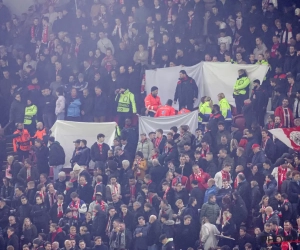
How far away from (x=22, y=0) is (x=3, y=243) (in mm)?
14345

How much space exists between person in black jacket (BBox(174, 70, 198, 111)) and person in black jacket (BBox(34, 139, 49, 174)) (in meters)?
4.45

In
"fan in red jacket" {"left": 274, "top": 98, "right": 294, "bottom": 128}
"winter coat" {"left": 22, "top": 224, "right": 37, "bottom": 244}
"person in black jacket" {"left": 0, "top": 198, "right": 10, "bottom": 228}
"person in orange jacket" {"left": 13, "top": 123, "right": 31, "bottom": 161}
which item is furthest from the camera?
"person in orange jacket" {"left": 13, "top": 123, "right": 31, "bottom": 161}

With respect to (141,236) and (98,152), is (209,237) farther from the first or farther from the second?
(98,152)

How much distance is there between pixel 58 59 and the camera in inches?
1276

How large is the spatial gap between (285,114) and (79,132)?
6215 mm

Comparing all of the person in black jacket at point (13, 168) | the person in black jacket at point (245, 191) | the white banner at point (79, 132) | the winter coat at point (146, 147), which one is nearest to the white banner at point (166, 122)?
the white banner at point (79, 132)

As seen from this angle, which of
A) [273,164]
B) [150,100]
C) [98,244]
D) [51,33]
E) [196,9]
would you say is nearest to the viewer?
[98,244]

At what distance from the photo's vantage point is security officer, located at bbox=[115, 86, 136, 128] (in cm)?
2958

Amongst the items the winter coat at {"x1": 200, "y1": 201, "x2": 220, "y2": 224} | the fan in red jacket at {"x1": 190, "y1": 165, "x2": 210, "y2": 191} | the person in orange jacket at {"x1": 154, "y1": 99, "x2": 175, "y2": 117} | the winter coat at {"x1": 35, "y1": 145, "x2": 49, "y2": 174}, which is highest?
the person in orange jacket at {"x1": 154, "y1": 99, "x2": 175, "y2": 117}

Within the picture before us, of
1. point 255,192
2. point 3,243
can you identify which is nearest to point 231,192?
point 255,192

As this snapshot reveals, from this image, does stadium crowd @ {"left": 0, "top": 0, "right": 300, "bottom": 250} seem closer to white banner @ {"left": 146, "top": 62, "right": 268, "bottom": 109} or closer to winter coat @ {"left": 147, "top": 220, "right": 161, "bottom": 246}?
winter coat @ {"left": 147, "top": 220, "right": 161, "bottom": 246}

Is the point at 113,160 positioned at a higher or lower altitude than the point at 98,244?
higher

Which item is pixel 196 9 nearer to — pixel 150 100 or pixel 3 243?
pixel 150 100

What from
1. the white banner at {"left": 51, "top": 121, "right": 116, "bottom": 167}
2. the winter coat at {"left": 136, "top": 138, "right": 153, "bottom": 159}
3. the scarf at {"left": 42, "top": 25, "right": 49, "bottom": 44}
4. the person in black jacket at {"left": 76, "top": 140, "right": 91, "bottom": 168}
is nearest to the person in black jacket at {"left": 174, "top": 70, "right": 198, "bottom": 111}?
the white banner at {"left": 51, "top": 121, "right": 116, "bottom": 167}
